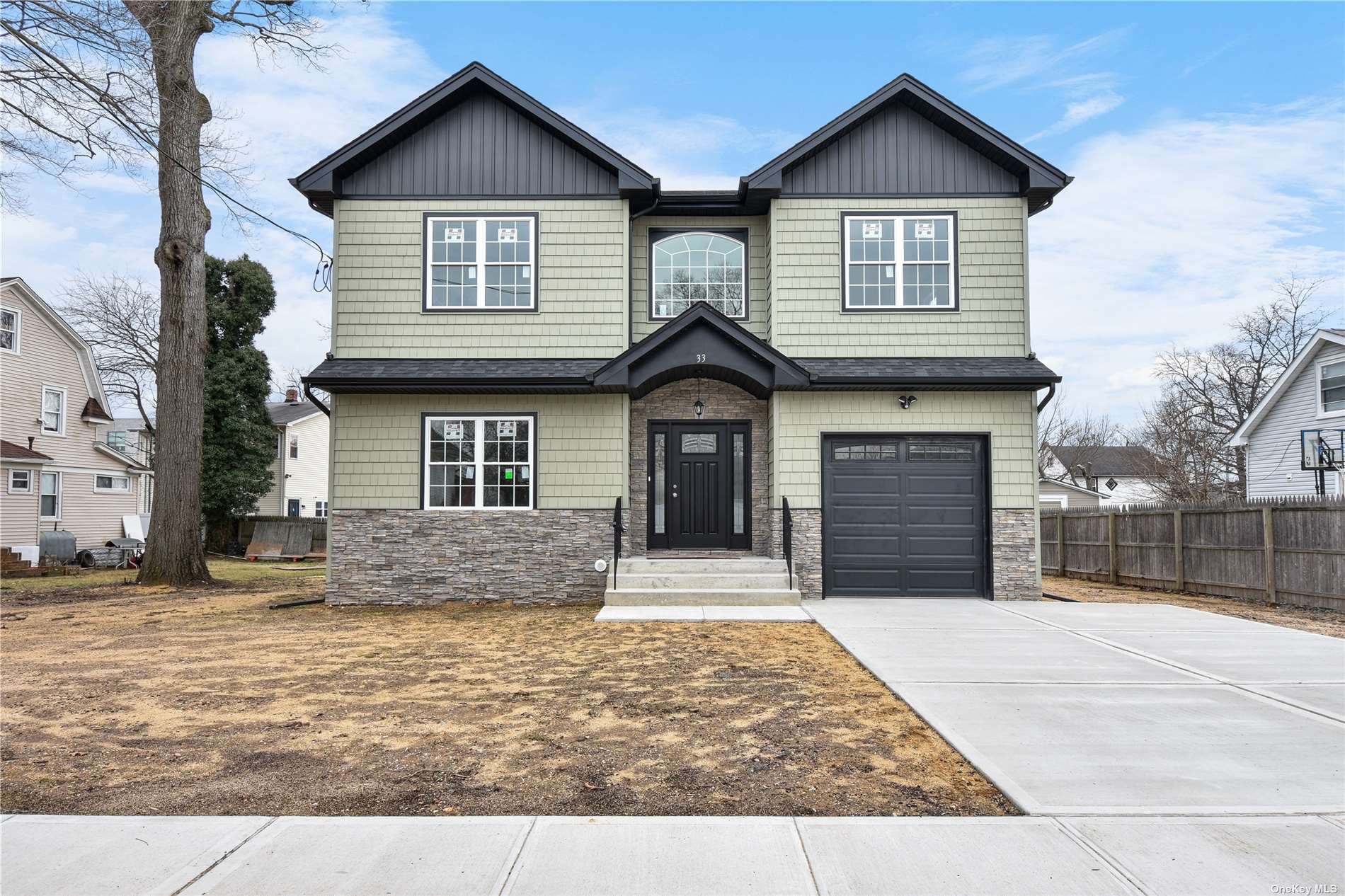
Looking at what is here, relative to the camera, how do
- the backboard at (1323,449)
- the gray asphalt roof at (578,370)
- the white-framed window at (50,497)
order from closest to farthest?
the gray asphalt roof at (578,370)
the backboard at (1323,449)
the white-framed window at (50,497)

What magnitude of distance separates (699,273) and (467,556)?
243 inches

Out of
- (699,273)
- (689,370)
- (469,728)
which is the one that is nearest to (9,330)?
(699,273)

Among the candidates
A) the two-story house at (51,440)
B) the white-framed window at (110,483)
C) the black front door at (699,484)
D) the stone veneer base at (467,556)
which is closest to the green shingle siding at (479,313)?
the black front door at (699,484)

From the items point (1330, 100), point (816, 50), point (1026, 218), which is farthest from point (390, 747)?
point (1330, 100)

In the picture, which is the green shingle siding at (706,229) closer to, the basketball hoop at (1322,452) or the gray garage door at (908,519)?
the gray garage door at (908,519)

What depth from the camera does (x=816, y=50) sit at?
1733 centimetres

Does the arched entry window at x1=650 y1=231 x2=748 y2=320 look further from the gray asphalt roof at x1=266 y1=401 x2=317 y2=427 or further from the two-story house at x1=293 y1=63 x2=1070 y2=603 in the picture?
the gray asphalt roof at x1=266 y1=401 x2=317 y2=427

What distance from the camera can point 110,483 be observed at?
27078 mm

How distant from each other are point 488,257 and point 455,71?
9.67ft

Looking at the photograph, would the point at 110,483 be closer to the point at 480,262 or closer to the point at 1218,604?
the point at 480,262

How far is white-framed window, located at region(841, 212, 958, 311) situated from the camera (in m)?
12.9

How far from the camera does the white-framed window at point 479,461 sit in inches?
505

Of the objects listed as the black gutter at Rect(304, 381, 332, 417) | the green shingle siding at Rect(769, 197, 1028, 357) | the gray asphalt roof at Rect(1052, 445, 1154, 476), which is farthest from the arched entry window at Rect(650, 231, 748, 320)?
the gray asphalt roof at Rect(1052, 445, 1154, 476)

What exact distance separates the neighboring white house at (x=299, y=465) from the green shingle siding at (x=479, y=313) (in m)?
23.3
